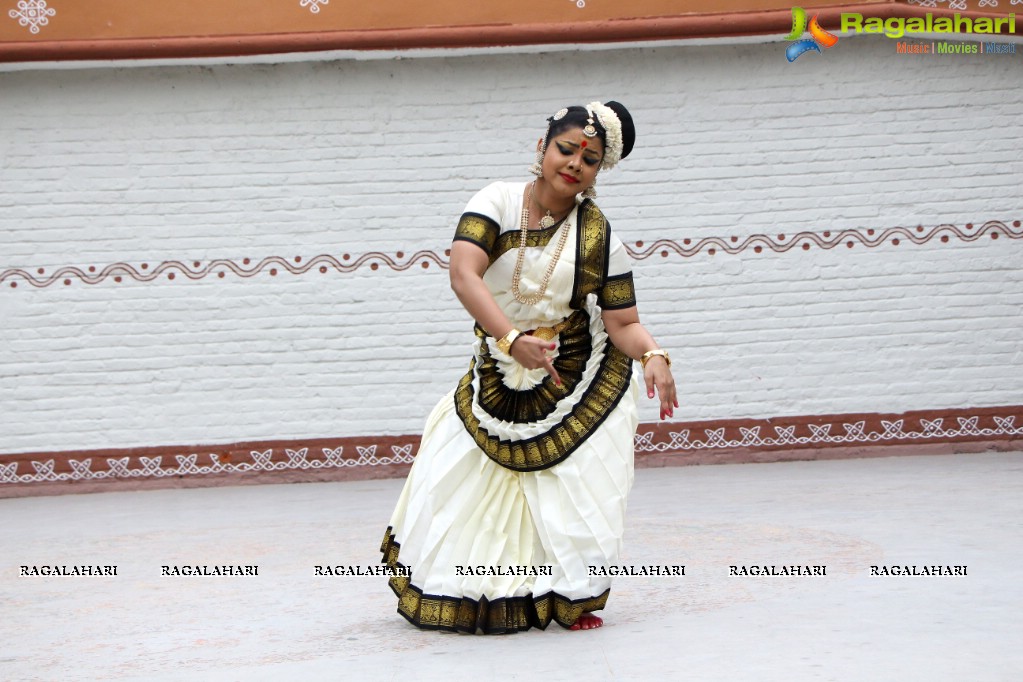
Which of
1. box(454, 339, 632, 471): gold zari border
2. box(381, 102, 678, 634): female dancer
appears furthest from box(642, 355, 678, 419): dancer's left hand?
box(454, 339, 632, 471): gold zari border

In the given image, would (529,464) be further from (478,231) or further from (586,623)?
(478,231)

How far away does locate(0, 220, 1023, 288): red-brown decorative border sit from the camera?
31.0 ft

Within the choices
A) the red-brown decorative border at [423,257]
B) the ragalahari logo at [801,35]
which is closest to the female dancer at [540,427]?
the red-brown decorative border at [423,257]

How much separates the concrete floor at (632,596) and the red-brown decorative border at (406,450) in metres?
0.76

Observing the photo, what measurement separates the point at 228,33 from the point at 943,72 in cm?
480

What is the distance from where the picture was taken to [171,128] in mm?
9453

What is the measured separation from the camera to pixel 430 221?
9500 mm

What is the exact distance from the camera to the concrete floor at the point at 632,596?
403cm

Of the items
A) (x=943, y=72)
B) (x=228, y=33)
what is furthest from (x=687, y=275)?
(x=228, y=33)

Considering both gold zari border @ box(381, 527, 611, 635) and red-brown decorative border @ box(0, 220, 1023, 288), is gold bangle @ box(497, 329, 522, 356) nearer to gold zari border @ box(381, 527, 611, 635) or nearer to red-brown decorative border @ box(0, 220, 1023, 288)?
gold zari border @ box(381, 527, 611, 635)

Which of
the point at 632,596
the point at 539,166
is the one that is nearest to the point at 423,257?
the point at 632,596

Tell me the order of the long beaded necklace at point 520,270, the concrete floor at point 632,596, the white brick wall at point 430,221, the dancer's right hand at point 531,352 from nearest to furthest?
the concrete floor at point 632,596, the dancer's right hand at point 531,352, the long beaded necklace at point 520,270, the white brick wall at point 430,221

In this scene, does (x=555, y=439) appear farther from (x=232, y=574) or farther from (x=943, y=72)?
(x=943, y=72)

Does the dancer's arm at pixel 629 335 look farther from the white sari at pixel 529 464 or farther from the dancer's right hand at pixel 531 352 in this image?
the dancer's right hand at pixel 531 352
